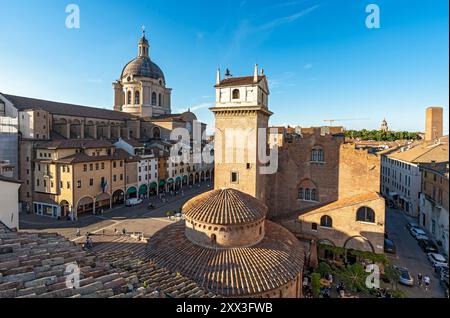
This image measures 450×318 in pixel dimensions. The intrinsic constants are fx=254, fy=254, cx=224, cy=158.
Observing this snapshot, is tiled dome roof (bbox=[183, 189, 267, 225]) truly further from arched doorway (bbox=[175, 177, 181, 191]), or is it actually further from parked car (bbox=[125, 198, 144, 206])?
arched doorway (bbox=[175, 177, 181, 191])

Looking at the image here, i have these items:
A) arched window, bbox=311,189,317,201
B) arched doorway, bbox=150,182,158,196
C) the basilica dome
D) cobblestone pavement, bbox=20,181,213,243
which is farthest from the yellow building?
the basilica dome

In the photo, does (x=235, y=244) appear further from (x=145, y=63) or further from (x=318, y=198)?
(x=145, y=63)

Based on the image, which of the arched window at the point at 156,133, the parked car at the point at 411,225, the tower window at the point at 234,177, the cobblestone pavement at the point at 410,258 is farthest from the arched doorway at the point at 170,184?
the parked car at the point at 411,225

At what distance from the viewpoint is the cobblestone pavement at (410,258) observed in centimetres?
1949

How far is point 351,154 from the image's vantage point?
2695 cm

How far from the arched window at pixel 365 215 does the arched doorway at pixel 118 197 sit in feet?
128

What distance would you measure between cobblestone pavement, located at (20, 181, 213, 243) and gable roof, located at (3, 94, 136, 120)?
20.2m

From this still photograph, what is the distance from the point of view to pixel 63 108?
5356 cm

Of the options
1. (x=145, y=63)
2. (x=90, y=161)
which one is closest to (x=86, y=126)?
(x=90, y=161)

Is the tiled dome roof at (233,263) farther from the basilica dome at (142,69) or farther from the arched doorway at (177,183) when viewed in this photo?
the basilica dome at (142,69)

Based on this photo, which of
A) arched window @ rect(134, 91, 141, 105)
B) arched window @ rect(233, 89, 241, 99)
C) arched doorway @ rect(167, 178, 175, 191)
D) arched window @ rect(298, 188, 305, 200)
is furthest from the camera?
arched window @ rect(134, 91, 141, 105)

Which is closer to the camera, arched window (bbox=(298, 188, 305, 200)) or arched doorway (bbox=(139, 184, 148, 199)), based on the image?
arched window (bbox=(298, 188, 305, 200))

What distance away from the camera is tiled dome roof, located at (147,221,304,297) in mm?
13336
